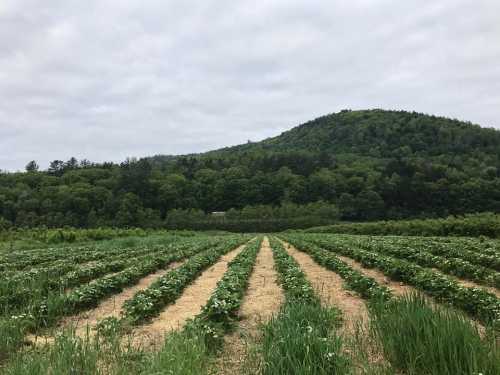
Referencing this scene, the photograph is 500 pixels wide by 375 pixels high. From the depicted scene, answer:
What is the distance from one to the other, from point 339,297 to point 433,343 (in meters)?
5.70

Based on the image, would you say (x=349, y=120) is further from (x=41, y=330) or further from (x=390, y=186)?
(x=41, y=330)

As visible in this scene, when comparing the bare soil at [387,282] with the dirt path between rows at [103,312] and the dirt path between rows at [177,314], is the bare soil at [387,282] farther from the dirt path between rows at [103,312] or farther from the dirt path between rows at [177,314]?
the dirt path between rows at [103,312]

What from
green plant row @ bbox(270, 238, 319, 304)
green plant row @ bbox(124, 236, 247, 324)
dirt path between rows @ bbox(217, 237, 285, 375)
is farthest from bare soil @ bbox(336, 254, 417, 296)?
green plant row @ bbox(124, 236, 247, 324)

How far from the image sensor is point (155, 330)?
7.25 m

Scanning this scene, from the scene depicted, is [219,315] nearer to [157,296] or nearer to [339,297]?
[157,296]

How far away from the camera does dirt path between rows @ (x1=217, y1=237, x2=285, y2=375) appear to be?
526 cm

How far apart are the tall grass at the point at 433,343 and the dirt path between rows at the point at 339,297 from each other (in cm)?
84

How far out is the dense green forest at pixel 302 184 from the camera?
85.9 m

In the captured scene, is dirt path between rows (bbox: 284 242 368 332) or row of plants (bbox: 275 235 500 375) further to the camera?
dirt path between rows (bbox: 284 242 368 332)

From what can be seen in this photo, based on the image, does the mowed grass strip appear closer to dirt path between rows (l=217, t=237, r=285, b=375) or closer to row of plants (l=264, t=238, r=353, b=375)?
row of plants (l=264, t=238, r=353, b=375)

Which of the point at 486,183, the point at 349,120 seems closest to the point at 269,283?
the point at 486,183

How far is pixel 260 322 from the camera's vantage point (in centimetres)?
545

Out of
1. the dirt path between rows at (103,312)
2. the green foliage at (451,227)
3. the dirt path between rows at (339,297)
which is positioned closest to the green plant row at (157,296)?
the dirt path between rows at (103,312)

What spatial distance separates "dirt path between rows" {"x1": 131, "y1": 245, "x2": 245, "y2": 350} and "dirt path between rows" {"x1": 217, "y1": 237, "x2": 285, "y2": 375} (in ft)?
2.91
